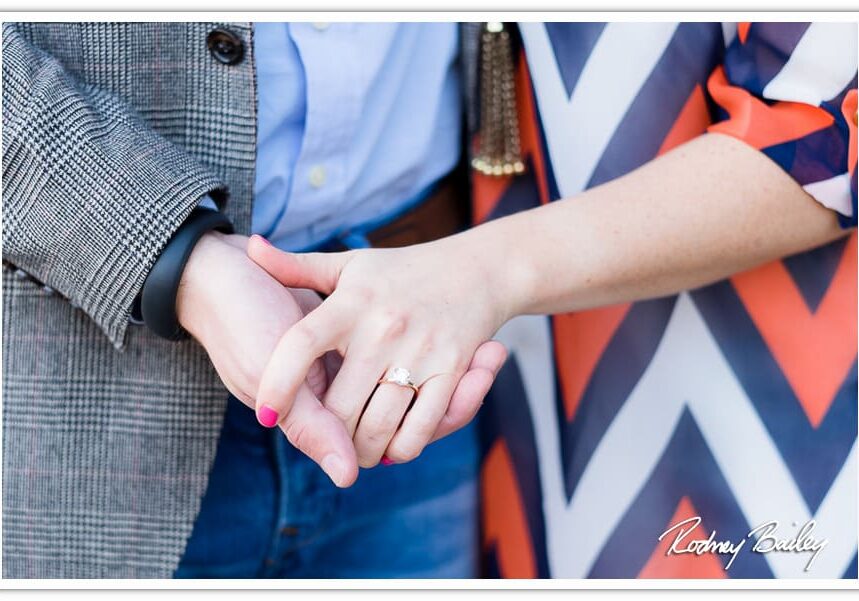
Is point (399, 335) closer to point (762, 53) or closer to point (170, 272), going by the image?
Answer: point (170, 272)

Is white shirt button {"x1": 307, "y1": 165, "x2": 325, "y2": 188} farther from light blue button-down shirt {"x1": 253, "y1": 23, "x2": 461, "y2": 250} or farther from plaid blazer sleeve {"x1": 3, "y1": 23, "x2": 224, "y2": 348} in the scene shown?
plaid blazer sleeve {"x1": 3, "y1": 23, "x2": 224, "y2": 348}

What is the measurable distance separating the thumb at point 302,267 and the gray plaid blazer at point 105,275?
8cm

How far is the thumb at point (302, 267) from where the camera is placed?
769 millimetres

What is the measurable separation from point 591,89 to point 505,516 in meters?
0.60

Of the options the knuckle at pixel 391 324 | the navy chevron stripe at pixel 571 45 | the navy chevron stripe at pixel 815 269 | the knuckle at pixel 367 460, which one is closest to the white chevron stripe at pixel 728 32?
the navy chevron stripe at pixel 571 45

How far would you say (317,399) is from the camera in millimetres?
763

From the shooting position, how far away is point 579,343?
1082 millimetres

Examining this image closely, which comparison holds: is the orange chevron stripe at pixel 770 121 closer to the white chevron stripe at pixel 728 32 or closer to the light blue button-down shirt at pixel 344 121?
the white chevron stripe at pixel 728 32

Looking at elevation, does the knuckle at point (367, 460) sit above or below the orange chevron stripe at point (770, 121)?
below

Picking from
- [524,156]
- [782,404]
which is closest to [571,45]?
[524,156]

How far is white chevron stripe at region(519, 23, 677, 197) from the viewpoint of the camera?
37.0 inches

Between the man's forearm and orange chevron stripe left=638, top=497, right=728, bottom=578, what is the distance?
35cm

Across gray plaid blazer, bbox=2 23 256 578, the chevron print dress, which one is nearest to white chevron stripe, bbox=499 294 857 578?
the chevron print dress

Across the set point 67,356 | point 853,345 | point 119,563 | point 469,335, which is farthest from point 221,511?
point 853,345
